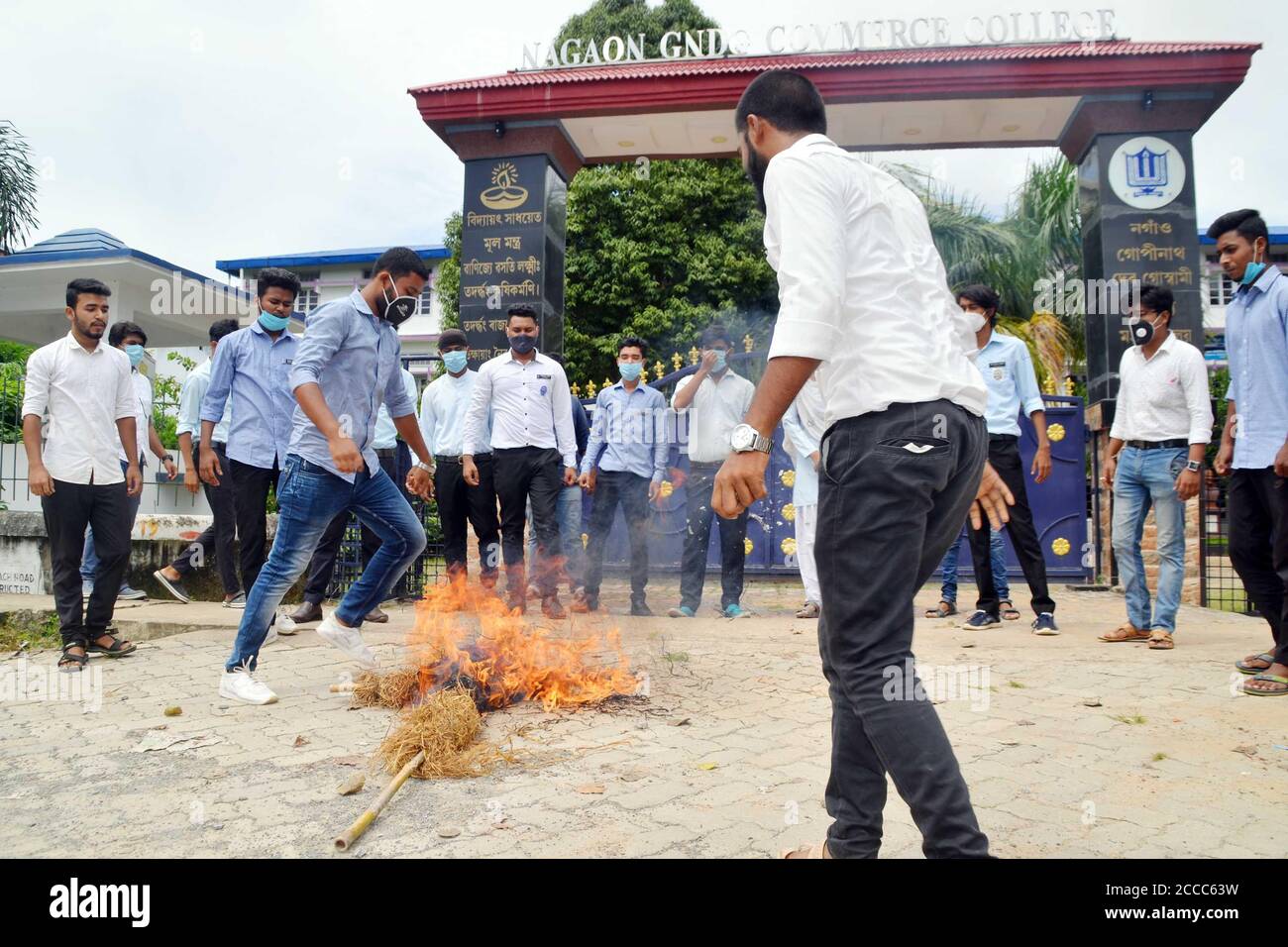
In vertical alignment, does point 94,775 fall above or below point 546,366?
below

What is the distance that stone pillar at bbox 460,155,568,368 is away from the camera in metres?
10.7

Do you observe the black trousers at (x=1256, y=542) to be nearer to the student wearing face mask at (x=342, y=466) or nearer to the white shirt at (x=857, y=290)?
the white shirt at (x=857, y=290)

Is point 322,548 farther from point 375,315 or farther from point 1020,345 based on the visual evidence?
point 1020,345

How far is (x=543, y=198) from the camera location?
10.9 m

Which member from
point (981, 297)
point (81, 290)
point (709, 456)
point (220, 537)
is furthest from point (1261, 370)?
point (220, 537)

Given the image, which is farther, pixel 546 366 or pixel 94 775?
pixel 546 366

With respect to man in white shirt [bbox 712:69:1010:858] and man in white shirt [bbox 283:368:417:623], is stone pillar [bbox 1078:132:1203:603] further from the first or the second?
man in white shirt [bbox 712:69:1010:858]

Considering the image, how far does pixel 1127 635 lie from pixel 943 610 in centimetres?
152

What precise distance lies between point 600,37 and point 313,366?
25.8m

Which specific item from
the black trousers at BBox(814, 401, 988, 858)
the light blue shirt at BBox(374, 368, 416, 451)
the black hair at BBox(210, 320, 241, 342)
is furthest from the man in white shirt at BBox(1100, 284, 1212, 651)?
the black hair at BBox(210, 320, 241, 342)

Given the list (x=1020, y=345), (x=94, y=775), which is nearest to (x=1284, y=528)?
(x=1020, y=345)

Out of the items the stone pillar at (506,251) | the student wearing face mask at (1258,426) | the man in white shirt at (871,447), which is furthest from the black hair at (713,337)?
the man in white shirt at (871,447)

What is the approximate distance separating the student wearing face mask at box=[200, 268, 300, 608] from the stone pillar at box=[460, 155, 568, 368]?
14.8 feet

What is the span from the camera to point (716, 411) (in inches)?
301
